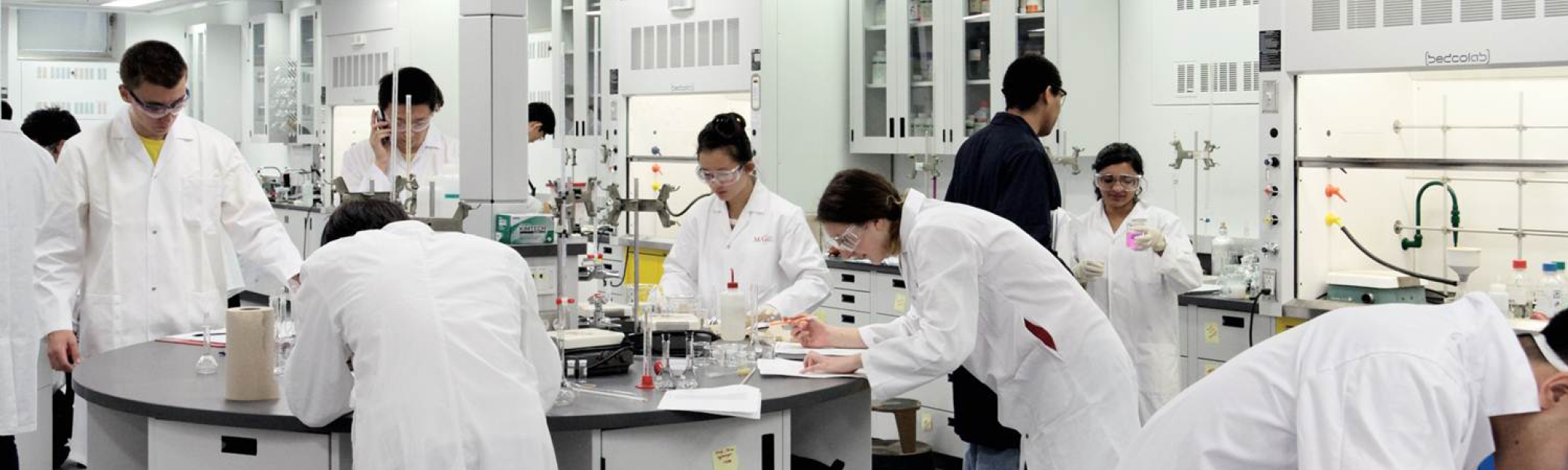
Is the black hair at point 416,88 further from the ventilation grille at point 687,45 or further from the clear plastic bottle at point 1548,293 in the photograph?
the clear plastic bottle at point 1548,293

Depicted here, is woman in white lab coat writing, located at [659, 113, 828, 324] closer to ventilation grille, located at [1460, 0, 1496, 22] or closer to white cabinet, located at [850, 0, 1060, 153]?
A: ventilation grille, located at [1460, 0, 1496, 22]

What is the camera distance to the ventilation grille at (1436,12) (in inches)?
171

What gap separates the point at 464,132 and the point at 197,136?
2.99ft

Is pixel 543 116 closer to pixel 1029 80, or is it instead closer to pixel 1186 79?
pixel 1186 79

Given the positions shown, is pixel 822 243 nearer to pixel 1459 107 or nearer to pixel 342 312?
pixel 1459 107

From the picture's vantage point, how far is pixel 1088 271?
15.9 feet

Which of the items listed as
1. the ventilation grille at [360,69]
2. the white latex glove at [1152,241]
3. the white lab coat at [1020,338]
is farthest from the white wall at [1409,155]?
the ventilation grille at [360,69]

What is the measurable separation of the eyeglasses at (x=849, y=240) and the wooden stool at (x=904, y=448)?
2.51 meters

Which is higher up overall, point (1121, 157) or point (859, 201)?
point (1121, 157)

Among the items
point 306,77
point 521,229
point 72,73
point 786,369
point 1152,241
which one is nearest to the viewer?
point 786,369

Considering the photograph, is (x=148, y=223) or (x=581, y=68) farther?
(x=581, y=68)

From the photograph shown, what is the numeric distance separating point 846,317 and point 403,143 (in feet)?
6.77

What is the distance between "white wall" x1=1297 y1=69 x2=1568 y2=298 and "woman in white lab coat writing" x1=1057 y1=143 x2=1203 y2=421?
0.46 m

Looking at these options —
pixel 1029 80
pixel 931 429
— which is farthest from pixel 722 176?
pixel 931 429
